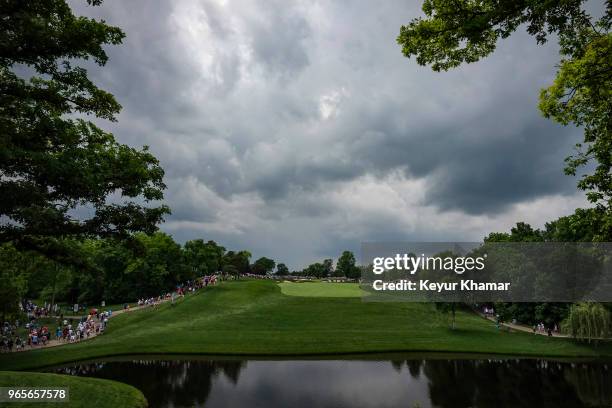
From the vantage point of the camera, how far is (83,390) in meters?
23.1

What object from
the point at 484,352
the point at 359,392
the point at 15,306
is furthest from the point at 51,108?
the point at 484,352

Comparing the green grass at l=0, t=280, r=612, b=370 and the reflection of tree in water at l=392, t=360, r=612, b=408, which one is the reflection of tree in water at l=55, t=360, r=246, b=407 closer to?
the green grass at l=0, t=280, r=612, b=370

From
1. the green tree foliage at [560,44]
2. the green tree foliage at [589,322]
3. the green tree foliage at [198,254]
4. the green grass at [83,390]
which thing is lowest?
the green grass at [83,390]

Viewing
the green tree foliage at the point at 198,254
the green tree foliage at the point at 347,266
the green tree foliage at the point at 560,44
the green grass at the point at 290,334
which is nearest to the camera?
the green tree foliage at the point at 560,44

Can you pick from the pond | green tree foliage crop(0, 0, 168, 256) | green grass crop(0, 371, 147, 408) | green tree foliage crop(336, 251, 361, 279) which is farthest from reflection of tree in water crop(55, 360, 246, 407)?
green tree foliage crop(336, 251, 361, 279)

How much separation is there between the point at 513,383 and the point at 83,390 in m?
31.8

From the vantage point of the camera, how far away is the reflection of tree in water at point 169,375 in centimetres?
2498

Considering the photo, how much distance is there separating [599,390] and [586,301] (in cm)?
2430

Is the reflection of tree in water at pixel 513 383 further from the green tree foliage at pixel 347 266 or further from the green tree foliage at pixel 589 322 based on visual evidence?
the green tree foliage at pixel 347 266

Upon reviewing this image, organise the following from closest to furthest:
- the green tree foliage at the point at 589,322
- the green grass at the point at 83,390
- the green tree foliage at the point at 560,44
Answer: the green tree foliage at the point at 560,44, the green grass at the point at 83,390, the green tree foliage at the point at 589,322

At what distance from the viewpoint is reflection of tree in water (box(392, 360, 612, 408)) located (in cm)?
2469

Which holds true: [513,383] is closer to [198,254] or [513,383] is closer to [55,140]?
[55,140]

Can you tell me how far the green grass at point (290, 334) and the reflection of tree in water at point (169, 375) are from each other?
395 cm

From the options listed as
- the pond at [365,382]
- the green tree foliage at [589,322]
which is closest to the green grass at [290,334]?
the green tree foliage at [589,322]
